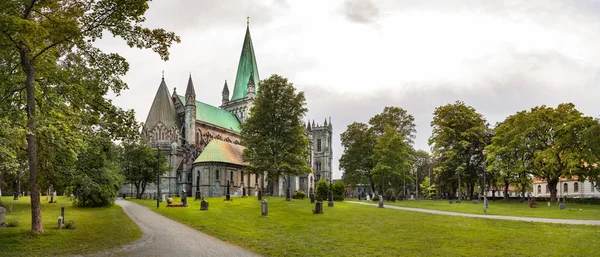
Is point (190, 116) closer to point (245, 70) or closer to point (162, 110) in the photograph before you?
point (162, 110)

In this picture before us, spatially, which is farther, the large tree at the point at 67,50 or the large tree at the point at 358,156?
the large tree at the point at 358,156

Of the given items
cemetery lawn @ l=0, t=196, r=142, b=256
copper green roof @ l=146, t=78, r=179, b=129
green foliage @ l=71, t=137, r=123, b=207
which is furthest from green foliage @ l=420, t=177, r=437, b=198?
cemetery lawn @ l=0, t=196, r=142, b=256

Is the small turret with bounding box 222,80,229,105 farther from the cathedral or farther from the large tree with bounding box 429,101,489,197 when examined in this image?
the large tree with bounding box 429,101,489,197

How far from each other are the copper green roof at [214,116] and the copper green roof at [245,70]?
5.49 meters

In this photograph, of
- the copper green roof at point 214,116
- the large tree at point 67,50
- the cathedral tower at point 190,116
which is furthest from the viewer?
the copper green roof at point 214,116

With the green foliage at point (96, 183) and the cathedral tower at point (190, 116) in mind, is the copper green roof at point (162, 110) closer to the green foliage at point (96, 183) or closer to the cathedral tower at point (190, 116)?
the cathedral tower at point (190, 116)

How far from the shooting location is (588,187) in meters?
62.5

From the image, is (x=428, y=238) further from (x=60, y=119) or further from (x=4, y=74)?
(x=4, y=74)

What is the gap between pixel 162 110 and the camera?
7225 centimetres

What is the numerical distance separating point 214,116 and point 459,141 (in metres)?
45.0

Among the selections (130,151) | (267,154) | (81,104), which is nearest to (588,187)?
(267,154)

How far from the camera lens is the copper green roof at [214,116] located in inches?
3036

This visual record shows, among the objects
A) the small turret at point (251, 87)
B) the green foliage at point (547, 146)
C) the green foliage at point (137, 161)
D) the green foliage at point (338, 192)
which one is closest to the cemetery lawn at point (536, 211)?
the green foliage at point (547, 146)

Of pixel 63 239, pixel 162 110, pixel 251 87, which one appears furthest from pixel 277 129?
pixel 251 87
